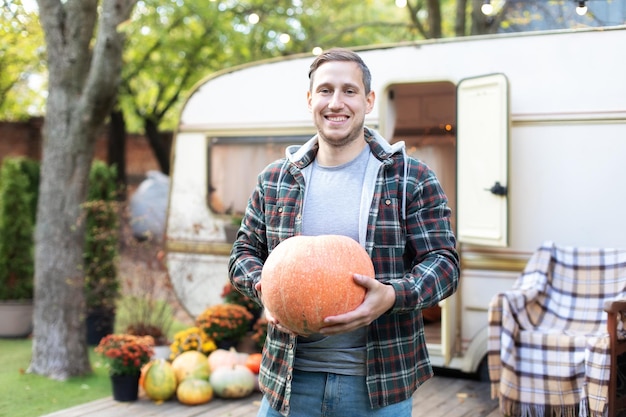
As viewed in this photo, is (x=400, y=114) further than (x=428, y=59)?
Yes

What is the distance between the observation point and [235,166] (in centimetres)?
728

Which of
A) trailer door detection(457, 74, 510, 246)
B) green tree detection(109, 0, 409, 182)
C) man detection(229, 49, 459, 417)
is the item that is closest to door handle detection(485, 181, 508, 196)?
trailer door detection(457, 74, 510, 246)

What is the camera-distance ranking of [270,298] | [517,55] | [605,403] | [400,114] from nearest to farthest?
1. [270,298]
2. [605,403]
3. [517,55]
4. [400,114]

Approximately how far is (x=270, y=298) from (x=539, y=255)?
12.3ft

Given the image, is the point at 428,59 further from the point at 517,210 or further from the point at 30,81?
the point at 30,81

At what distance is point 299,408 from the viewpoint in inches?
89.0

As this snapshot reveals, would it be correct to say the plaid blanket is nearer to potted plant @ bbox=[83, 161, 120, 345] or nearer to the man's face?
the man's face

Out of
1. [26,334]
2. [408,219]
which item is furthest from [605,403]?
[26,334]

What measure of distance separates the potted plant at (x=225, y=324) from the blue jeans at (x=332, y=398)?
389 cm

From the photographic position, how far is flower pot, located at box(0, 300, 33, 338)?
7744 mm

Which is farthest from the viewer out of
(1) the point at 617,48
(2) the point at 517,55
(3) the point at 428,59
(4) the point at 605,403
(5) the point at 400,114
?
(5) the point at 400,114

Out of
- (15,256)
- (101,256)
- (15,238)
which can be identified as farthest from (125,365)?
(15,238)

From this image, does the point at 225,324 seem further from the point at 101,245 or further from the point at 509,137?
the point at 509,137

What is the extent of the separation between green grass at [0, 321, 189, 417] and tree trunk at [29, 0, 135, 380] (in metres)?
0.12
